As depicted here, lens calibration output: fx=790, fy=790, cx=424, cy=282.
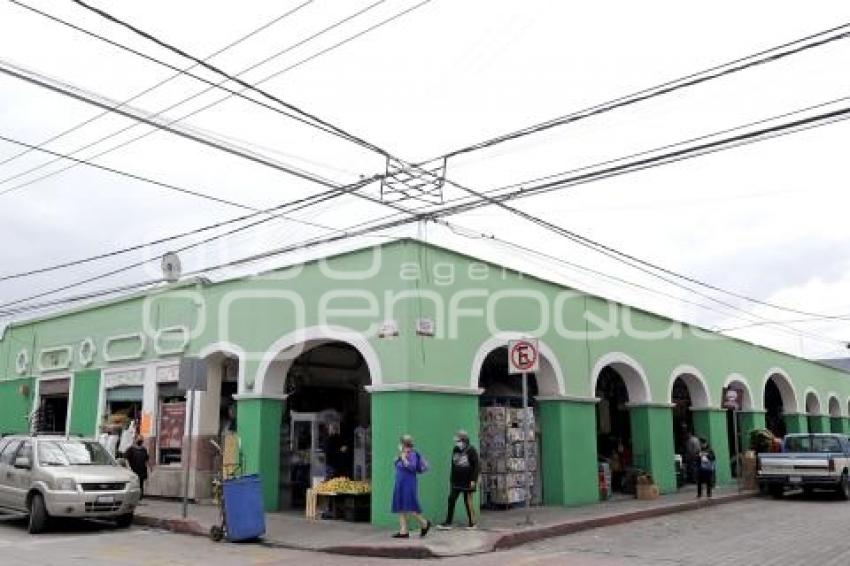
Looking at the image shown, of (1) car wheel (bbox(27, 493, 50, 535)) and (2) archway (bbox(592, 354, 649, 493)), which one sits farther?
(2) archway (bbox(592, 354, 649, 493))

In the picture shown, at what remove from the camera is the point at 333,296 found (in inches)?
620

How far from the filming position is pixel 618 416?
2356 centimetres

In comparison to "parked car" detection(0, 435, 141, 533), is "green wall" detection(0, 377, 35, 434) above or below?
above

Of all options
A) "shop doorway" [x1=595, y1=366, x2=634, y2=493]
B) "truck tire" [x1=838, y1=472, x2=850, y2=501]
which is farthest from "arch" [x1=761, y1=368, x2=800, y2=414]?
"shop doorway" [x1=595, y1=366, x2=634, y2=493]

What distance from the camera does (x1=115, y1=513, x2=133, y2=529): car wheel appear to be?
14914 millimetres

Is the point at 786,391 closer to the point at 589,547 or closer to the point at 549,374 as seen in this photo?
the point at 549,374

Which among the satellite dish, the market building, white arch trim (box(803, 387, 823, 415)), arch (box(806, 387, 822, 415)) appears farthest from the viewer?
arch (box(806, 387, 822, 415))

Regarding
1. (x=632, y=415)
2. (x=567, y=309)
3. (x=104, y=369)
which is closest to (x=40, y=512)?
(x=104, y=369)

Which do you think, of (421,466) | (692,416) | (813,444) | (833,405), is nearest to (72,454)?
(421,466)

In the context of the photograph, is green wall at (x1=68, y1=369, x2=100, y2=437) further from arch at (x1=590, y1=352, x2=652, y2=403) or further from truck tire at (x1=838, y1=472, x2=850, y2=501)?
truck tire at (x1=838, y1=472, x2=850, y2=501)

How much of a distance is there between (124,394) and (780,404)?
2496cm

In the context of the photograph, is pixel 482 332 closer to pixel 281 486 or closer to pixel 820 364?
pixel 281 486

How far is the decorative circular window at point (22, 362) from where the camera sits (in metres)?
25.2

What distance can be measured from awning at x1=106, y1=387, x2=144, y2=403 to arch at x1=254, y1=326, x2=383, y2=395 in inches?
203
